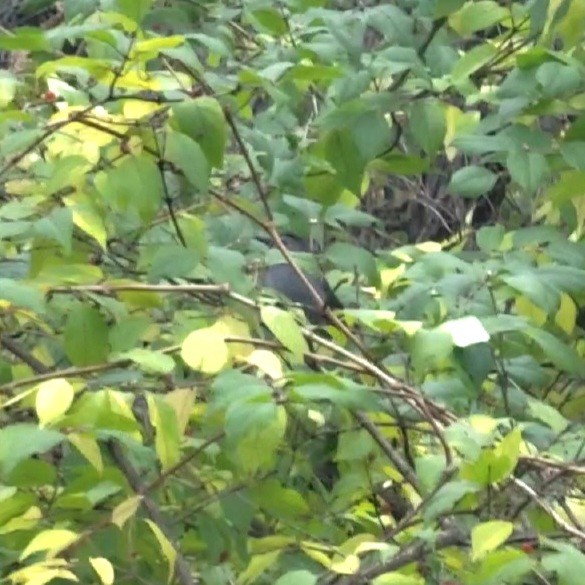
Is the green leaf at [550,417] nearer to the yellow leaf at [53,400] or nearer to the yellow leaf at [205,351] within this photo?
the yellow leaf at [205,351]

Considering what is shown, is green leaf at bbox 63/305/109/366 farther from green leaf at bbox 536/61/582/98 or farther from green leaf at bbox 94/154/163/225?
green leaf at bbox 536/61/582/98

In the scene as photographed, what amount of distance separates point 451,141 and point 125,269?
0.45 m

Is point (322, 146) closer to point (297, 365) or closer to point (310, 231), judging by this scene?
point (310, 231)

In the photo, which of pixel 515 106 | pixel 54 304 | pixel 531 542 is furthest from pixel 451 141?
pixel 531 542

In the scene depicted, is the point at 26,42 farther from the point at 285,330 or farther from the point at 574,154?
the point at 574,154

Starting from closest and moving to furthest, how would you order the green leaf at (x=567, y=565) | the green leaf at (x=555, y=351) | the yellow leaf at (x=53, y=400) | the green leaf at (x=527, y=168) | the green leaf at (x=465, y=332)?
the green leaf at (x=567, y=565) < the yellow leaf at (x=53, y=400) < the green leaf at (x=465, y=332) < the green leaf at (x=555, y=351) < the green leaf at (x=527, y=168)

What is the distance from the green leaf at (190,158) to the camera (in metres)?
1.48

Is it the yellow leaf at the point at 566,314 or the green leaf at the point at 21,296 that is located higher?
the green leaf at the point at 21,296

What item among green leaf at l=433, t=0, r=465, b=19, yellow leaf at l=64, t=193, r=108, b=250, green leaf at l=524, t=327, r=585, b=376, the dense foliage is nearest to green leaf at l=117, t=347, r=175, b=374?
the dense foliage

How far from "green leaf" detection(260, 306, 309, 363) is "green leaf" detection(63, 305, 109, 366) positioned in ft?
0.59

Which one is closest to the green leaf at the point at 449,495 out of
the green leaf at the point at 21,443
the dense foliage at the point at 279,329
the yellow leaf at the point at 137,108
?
the dense foliage at the point at 279,329

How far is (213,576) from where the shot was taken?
152cm

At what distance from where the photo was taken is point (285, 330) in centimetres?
135

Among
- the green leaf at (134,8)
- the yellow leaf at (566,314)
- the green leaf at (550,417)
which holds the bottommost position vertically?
the yellow leaf at (566,314)
